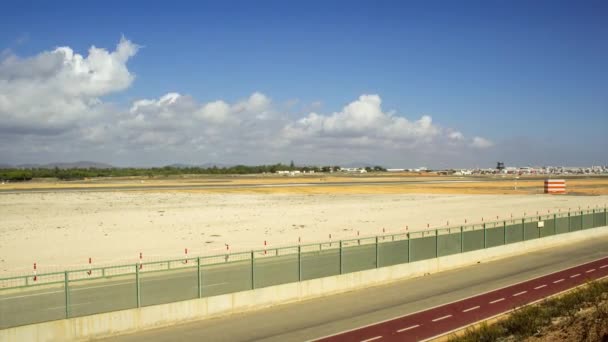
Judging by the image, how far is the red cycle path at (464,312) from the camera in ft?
63.6

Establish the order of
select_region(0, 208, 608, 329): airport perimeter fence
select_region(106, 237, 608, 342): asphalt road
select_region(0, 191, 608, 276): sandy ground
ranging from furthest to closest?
select_region(0, 191, 608, 276): sandy ground → select_region(106, 237, 608, 342): asphalt road → select_region(0, 208, 608, 329): airport perimeter fence

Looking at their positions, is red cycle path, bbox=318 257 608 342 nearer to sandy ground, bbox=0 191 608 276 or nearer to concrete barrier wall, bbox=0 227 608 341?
concrete barrier wall, bbox=0 227 608 341

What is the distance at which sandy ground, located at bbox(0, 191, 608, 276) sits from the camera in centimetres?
3869

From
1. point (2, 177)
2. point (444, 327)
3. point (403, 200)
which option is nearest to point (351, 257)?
point (444, 327)

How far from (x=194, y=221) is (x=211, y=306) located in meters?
35.1

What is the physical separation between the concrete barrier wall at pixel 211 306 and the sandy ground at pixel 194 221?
13765mm

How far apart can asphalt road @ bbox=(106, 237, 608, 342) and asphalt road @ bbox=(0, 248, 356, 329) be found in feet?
3.47

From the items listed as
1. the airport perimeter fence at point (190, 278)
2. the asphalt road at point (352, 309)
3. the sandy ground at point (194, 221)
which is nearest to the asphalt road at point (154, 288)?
the airport perimeter fence at point (190, 278)

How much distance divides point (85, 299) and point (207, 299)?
13.9ft

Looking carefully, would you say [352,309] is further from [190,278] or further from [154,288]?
[154,288]

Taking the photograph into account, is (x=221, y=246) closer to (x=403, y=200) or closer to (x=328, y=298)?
(x=328, y=298)

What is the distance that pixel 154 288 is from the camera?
66.0 ft

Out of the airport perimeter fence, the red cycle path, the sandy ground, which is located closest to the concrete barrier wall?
the airport perimeter fence

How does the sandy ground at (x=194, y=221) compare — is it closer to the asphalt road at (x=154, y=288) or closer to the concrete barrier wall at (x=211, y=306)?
the concrete barrier wall at (x=211, y=306)
